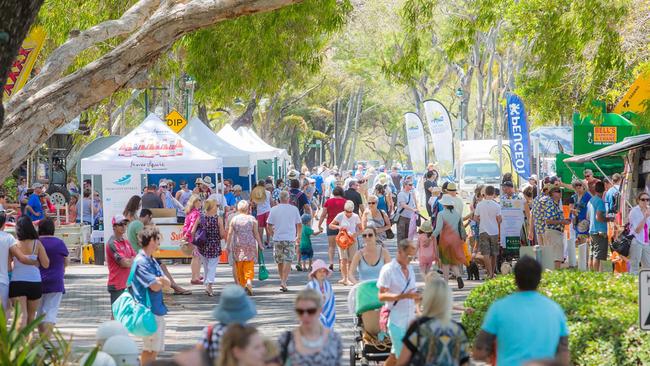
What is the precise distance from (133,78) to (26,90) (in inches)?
45.0

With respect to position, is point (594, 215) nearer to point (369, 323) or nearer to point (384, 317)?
point (369, 323)

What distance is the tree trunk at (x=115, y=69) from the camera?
12562mm

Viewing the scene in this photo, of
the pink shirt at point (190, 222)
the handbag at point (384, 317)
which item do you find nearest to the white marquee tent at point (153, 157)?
the pink shirt at point (190, 222)

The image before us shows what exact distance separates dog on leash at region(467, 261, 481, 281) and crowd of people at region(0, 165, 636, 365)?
110 millimetres

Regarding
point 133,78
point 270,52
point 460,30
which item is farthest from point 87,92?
point 460,30

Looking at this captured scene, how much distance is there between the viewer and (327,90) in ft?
248

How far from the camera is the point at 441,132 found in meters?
44.7

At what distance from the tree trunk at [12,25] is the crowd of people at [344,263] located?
2121mm

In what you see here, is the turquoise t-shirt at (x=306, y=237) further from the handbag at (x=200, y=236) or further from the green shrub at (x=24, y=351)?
the green shrub at (x=24, y=351)

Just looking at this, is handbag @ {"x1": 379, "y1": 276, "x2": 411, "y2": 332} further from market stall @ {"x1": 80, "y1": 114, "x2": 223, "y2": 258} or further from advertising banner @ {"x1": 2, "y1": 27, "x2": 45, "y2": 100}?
market stall @ {"x1": 80, "y1": 114, "x2": 223, "y2": 258}

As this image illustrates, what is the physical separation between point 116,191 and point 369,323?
45.7ft

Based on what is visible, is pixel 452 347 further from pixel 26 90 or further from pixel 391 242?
pixel 391 242

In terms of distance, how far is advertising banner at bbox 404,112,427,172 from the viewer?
165 feet

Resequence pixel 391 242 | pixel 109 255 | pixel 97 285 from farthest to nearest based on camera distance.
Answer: pixel 391 242 → pixel 97 285 → pixel 109 255
